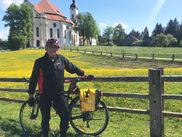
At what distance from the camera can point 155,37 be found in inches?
5782

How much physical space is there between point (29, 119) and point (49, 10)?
13470 centimetres

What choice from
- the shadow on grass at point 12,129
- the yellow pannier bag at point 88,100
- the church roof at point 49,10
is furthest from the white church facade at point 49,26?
the yellow pannier bag at point 88,100

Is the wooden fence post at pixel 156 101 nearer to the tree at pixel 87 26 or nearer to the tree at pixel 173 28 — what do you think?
the tree at pixel 87 26

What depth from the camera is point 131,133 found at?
8742 mm

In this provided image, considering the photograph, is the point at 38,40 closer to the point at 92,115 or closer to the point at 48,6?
the point at 48,6

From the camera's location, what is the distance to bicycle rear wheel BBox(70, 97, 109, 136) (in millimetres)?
7973

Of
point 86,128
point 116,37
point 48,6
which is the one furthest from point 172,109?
point 116,37

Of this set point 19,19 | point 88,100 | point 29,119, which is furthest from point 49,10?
point 88,100

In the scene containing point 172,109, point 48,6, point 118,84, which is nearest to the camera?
point 172,109

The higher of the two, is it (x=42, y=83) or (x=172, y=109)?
(x=42, y=83)

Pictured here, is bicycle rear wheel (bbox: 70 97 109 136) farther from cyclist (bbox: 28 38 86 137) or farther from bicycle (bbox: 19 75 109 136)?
cyclist (bbox: 28 38 86 137)

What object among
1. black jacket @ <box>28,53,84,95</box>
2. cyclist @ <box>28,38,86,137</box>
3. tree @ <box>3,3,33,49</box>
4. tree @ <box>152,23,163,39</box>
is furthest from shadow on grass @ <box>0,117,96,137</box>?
tree @ <box>152,23,163,39</box>

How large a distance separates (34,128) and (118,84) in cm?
750

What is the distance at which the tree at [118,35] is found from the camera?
595 feet
